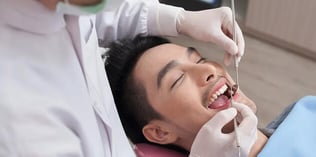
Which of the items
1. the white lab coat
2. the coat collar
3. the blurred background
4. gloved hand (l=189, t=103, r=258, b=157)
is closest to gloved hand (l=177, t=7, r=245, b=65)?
gloved hand (l=189, t=103, r=258, b=157)

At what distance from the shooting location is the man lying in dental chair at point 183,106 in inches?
56.4

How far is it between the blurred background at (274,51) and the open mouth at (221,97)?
1054 mm

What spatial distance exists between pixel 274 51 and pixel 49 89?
2.01 metres

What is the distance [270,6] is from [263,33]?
0.59 feet

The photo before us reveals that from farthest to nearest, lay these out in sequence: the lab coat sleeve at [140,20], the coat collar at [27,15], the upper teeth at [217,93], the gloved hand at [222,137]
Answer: the lab coat sleeve at [140,20] → the upper teeth at [217,93] → the gloved hand at [222,137] → the coat collar at [27,15]

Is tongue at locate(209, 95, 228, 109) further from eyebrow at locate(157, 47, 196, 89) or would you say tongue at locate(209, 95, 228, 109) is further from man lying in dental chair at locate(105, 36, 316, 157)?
eyebrow at locate(157, 47, 196, 89)

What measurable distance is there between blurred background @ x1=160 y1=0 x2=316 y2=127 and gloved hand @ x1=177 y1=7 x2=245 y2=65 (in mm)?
1028

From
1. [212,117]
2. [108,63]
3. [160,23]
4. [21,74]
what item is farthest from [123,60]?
[21,74]

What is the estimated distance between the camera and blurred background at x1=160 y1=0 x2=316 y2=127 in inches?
104

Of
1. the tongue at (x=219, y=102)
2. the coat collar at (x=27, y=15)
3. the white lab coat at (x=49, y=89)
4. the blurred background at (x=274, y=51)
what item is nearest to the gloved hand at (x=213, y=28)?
the tongue at (x=219, y=102)

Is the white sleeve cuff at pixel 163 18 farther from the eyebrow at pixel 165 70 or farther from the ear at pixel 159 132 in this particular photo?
the ear at pixel 159 132

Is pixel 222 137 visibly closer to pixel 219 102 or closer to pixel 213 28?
pixel 219 102

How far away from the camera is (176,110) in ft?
4.86

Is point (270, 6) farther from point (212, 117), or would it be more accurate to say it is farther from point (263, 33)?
point (212, 117)
